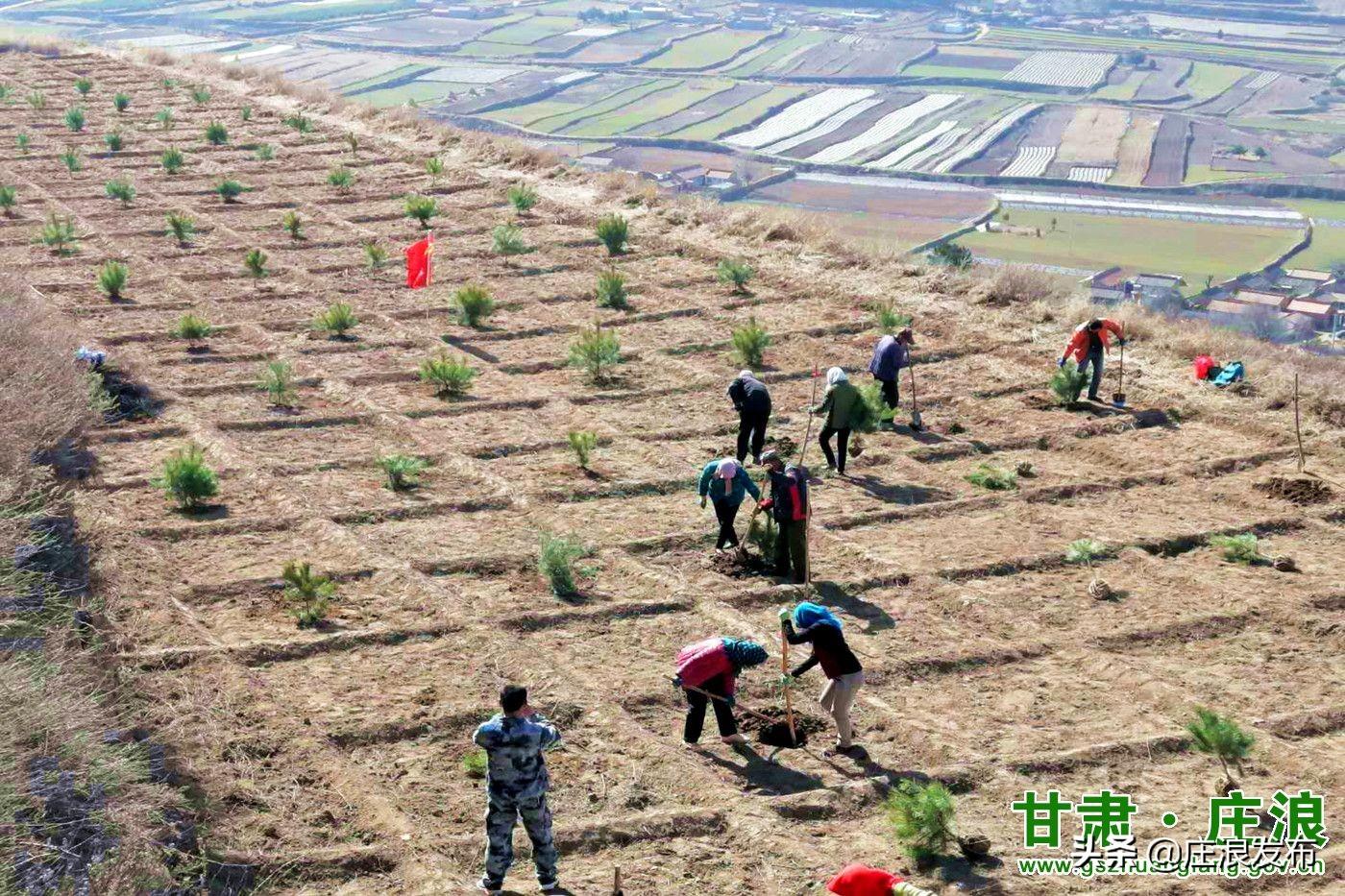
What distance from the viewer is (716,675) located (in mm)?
9039

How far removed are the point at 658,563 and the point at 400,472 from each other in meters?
2.86

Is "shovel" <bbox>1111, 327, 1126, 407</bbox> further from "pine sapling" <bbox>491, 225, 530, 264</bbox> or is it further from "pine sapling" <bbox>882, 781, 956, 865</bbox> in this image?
"pine sapling" <bbox>491, 225, 530, 264</bbox>

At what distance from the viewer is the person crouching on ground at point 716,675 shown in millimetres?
8977

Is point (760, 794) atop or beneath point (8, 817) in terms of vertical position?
beneath

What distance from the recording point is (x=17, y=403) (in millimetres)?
11688

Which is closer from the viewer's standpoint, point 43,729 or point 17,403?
point 43,729

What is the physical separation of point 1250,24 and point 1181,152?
176ft

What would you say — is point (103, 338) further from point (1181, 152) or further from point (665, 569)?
point (1181, 152)

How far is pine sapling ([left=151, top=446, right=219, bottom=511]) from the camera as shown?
1258 cm

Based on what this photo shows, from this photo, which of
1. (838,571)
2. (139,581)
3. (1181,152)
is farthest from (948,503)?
(1181,152)

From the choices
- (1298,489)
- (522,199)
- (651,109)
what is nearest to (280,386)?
(522,199)

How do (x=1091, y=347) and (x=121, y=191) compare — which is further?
(x=121, y=191)

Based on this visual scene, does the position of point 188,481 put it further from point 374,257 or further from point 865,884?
point 374,257

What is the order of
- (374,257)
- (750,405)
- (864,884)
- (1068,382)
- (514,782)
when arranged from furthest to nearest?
(374,257), (1068,382), (750,405), (514,782), (864,884)
